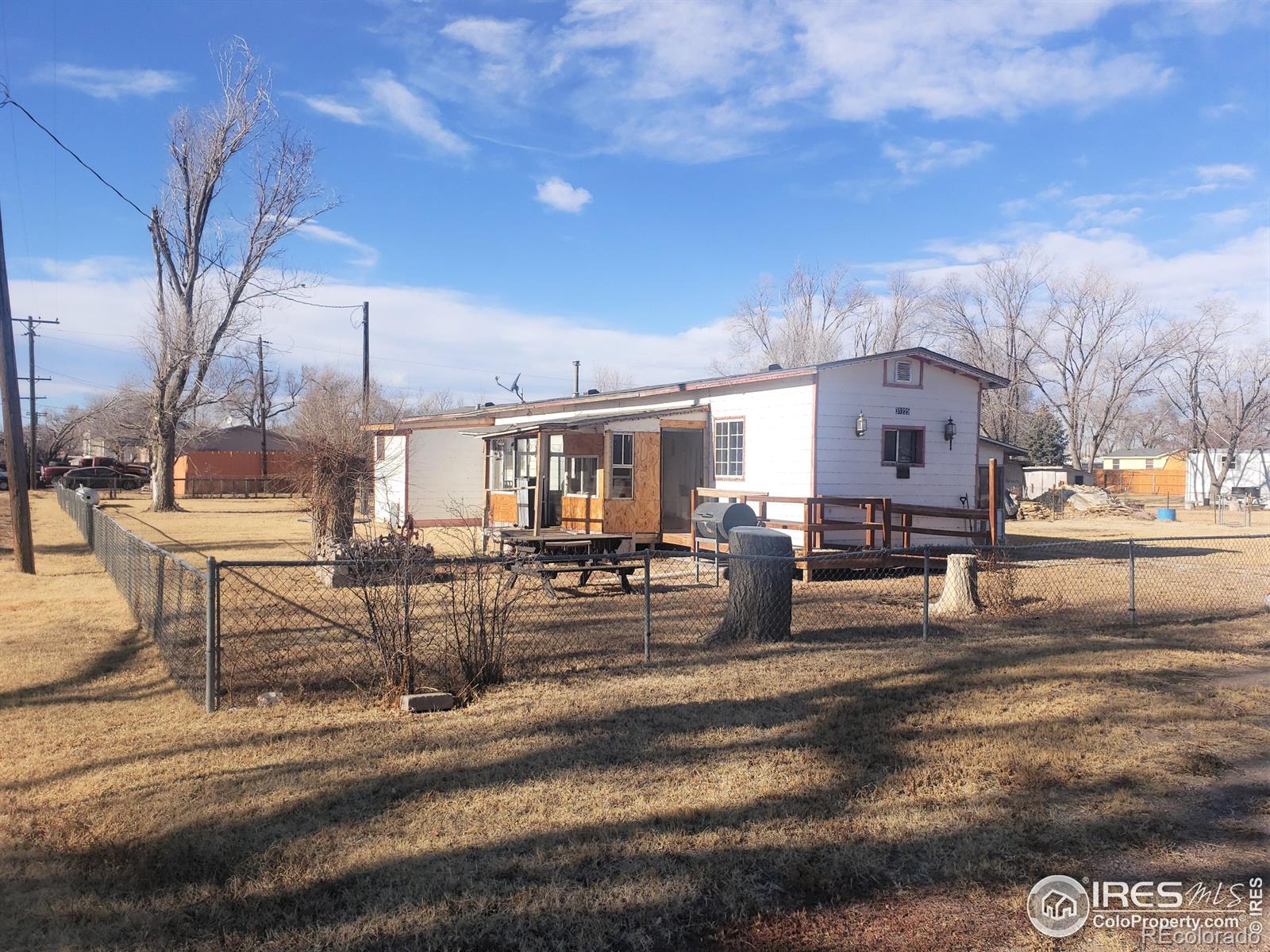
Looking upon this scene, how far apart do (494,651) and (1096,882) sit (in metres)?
4.23

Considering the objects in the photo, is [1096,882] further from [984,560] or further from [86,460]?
[86,460]

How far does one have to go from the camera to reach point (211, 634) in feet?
19.2

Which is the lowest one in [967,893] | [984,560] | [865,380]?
[967,893]

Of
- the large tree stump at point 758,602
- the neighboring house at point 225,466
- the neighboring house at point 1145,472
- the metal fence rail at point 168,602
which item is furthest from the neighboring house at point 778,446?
the neighboring house at point 1145,472

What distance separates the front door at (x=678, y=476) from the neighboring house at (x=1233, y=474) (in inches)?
1506

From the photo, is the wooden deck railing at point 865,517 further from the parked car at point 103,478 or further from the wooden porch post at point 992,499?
the parked car at point 103,478

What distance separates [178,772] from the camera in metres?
4.74

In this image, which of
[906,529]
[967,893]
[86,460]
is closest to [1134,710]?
[967,893]

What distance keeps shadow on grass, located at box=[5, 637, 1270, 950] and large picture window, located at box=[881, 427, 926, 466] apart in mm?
10160

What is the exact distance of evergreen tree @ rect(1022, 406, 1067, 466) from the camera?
174ft

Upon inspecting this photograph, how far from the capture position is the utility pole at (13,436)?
43.3 ft

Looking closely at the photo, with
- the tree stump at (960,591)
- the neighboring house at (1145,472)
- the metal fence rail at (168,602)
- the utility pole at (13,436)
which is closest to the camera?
the metal fence rail at (168,602)

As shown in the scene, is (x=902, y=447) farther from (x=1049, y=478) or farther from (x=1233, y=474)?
(x=1233, y=474)

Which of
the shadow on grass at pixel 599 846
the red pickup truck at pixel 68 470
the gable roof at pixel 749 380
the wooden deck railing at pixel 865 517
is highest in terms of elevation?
the gable roof at pixel 749 380
